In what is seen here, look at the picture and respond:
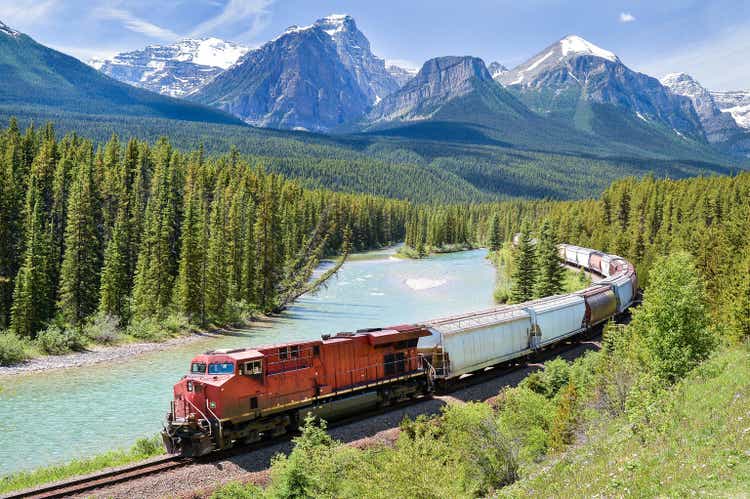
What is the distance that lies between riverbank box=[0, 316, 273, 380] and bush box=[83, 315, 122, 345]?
1.13m

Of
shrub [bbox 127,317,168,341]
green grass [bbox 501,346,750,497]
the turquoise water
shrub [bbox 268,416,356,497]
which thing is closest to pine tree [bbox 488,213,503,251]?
the turquoise water

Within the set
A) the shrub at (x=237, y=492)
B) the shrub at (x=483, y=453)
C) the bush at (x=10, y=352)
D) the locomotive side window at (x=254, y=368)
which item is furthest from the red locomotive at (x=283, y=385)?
the bush at (x=10, y=352)

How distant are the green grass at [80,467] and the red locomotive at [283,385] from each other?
105 inches

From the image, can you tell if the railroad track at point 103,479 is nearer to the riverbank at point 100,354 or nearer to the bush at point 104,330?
the riverbank at point 100,354

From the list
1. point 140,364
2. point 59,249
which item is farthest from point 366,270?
point 140,364

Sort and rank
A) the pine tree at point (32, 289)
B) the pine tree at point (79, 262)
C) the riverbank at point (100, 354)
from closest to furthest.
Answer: the riverbank at point (100, 354) < the pine tree at point (32, 289) < the pine tree at point (79, 262)

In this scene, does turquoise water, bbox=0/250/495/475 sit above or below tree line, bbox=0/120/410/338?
below

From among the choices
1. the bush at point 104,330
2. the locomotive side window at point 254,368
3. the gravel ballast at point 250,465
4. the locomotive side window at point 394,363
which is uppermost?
the locomotive side window at point 254,368

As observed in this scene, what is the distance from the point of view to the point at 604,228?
12738cm

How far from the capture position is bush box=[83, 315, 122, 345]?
51281mm

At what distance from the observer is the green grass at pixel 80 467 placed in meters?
22.8

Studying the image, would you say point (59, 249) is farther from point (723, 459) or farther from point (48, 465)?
point (723, 459)

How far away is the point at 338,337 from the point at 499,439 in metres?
10.6

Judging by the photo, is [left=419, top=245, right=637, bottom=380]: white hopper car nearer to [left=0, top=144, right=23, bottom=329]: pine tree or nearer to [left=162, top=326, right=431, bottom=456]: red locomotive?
[left=162, top=326, right=431, bottom=456]: red locomotive
